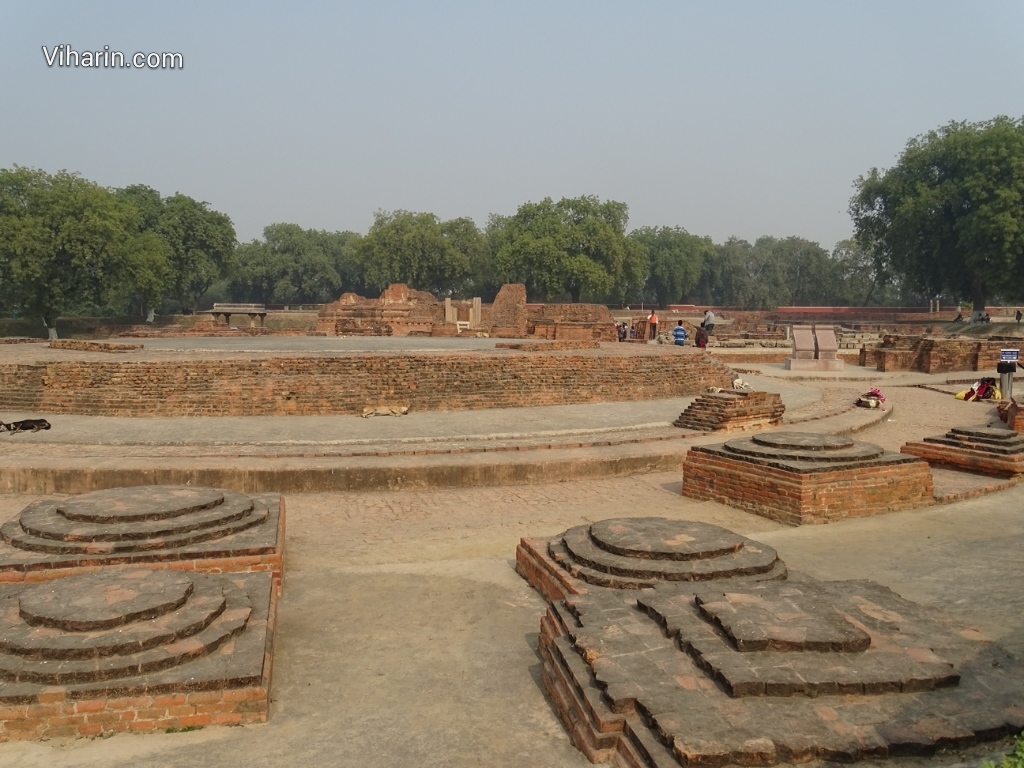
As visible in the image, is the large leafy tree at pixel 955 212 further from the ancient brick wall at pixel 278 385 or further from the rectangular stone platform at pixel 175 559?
the rectangular stone platform at pixel 175 559

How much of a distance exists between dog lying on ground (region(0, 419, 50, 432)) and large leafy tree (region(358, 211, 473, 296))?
3621 centimetres

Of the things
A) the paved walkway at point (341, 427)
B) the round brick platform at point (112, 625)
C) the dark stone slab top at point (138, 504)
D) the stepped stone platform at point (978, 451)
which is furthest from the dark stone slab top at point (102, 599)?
the stepped stone platform at point (978, 451)

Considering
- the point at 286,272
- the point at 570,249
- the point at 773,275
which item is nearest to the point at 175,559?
the point at 570,249

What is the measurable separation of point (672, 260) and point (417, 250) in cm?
1803

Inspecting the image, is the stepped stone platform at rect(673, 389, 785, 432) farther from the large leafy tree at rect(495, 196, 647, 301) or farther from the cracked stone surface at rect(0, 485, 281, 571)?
the large leafy tree at rect(495, 196, 647, 301)

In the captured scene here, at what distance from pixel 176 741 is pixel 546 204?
43.1 m

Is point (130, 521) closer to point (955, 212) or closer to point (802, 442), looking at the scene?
point (802, 442)

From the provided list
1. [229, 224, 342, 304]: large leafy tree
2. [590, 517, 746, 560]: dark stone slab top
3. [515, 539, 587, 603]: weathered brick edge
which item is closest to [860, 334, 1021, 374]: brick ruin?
[590, 517, 746, 560]: dark stone slab top

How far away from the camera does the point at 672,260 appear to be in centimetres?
5362

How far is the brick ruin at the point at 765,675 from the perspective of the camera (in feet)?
7.62

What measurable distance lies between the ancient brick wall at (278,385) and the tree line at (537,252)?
19991 mm

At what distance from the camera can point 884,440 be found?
923 cm

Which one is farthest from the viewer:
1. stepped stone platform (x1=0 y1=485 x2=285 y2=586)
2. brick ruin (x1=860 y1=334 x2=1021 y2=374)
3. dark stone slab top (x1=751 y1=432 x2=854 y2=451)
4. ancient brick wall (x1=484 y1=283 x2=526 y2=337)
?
ancient brick wall (x1=484 y1=283 x2=526 y2=337)

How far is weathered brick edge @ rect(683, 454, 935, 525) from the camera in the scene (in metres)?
5.46
